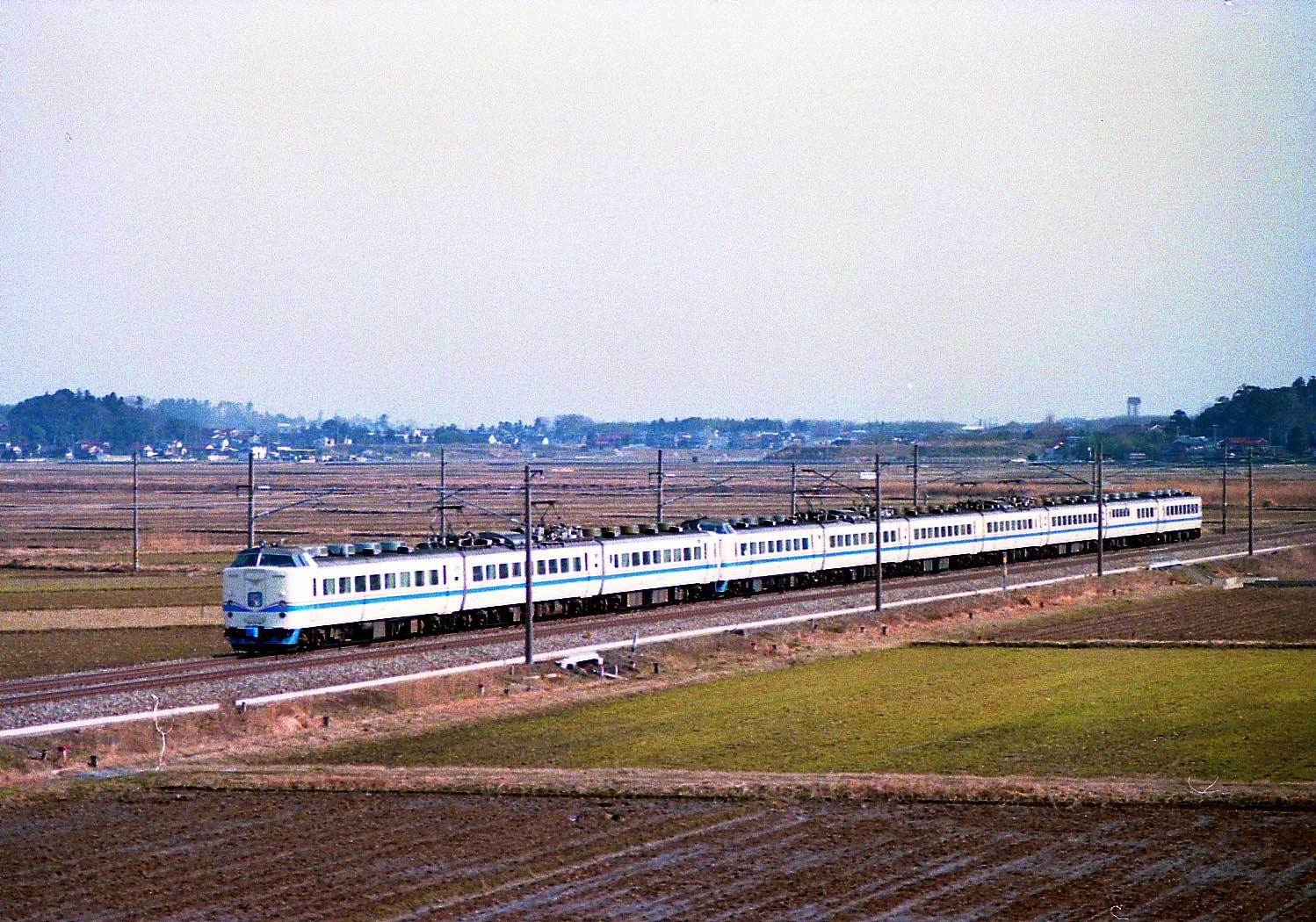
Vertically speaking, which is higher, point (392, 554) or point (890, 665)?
point (392, 554)

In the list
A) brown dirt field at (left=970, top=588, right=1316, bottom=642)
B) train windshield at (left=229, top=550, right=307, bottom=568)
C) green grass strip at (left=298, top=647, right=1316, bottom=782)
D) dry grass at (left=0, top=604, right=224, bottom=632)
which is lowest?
brown dirt field at (left=970, top=588, right=1316, bottom=642)

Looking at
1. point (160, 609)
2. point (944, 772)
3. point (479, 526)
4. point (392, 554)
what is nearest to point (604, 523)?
point (479, 526)

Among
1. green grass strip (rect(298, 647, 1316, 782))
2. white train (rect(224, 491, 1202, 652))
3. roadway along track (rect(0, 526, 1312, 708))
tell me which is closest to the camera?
green grass strip (rect(298, 647, 1316, 782))

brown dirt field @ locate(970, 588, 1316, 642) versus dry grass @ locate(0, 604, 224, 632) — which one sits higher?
dry grass @ locate(0, 604, 224, 632)

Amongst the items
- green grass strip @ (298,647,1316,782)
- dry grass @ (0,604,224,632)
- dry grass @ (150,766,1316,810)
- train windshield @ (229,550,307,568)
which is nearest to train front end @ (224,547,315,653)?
train windshield @ (229,550,307,568)

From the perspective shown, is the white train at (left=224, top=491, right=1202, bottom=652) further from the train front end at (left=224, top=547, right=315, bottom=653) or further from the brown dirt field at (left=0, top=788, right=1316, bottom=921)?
the brown dirt field at (left=0, top=788, right=1316, bottom=921)

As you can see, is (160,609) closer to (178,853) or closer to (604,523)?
(178,853)
